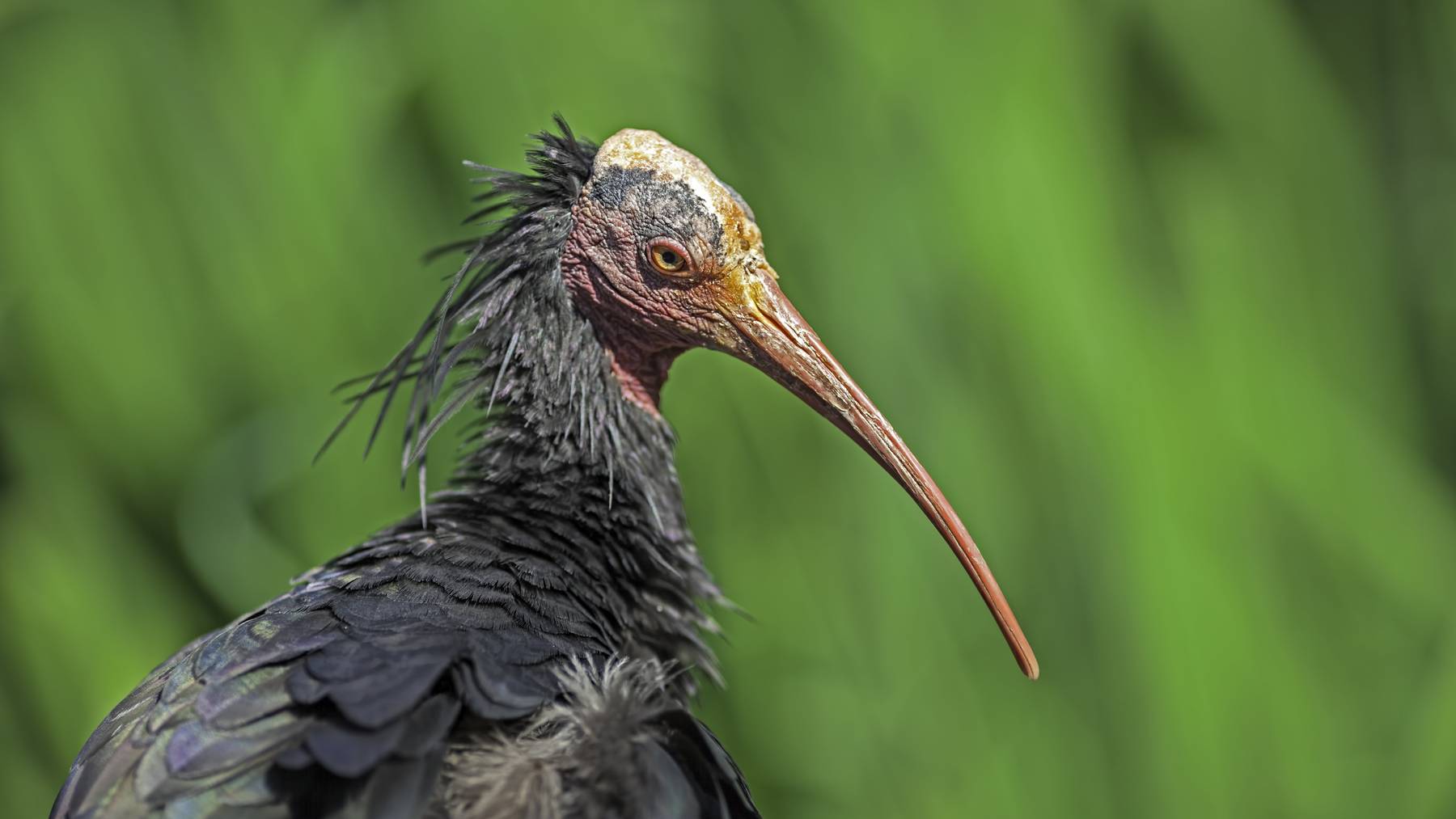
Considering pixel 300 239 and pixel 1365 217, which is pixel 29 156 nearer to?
pixel 300 239

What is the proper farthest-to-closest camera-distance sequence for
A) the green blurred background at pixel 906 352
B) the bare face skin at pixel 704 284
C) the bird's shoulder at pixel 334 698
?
1. the green blurred background at pixel 906 352
2. the bare face skin at pixel 704 284
3. the bird's shoulder at pixel 334 698

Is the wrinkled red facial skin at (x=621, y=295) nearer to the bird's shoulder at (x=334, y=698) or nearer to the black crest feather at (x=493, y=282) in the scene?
the black crest feather at (x=493, y=282)

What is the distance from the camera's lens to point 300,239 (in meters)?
1.84

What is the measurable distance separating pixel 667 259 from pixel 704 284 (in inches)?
1.8

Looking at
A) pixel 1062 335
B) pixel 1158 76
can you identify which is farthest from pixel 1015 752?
pixel 1158 76

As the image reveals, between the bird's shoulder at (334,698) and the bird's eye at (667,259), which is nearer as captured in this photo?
the bird's shoulder at (334,698)

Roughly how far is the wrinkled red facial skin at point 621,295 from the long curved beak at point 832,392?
2.9 inches

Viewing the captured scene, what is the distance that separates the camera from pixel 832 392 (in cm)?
118

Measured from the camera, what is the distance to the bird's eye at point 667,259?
1.19m

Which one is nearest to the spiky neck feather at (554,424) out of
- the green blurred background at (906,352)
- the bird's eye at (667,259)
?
the bird's eye at (667,259)

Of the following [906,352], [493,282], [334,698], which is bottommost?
[906,352]

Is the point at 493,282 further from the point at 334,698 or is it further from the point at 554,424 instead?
the point at 334,698

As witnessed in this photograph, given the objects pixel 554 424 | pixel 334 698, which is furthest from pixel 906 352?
pixel 334 698

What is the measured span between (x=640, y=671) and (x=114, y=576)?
1.27 meters
